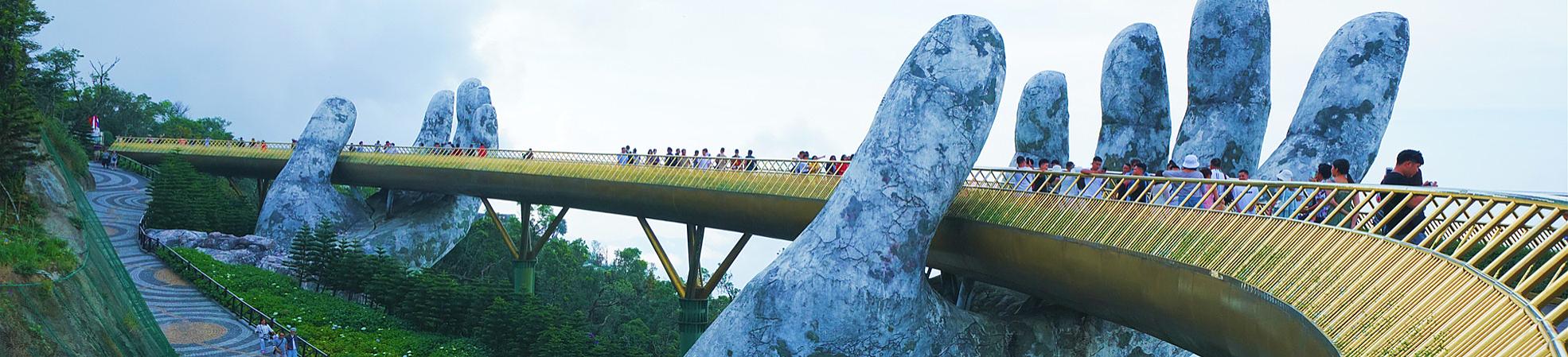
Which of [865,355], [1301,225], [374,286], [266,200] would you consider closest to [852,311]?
[865,355]

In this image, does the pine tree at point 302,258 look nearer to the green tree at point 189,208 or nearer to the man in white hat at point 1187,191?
the green tree at point 189,208

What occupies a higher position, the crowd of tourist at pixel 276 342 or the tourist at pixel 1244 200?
the tourist at pixel 1244 200

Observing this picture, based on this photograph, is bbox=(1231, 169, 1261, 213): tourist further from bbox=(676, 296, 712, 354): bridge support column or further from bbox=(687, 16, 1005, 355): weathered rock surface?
bbox=(676, 296, 712, 354): bridge support column

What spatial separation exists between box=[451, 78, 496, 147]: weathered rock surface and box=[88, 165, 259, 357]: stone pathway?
11418 mm

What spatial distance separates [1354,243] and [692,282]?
18834mm

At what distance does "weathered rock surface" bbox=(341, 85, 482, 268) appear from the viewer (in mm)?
39219

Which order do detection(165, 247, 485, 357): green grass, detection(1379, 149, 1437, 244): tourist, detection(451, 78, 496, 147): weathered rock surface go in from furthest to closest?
1. detection(451, 78, 496, 147): weathered rock surface
2. detection(165, 247, 485, 357): green grass
3. detection(1379, 149, 1437, 244): tourist

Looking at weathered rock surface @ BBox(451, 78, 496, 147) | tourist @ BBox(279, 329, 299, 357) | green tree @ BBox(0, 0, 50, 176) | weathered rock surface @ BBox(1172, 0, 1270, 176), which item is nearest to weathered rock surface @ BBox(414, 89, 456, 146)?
weathered rock surface @ BBox(451, 78, 496, 147)

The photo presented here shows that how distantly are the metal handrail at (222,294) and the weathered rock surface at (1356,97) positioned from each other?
2022 cm

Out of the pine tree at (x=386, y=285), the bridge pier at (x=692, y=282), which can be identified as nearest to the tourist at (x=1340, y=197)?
the bridge pier at (x=692, y=282)

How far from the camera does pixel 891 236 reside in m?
16.2

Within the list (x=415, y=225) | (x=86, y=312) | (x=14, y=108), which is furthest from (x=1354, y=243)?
(x=415, y=225)

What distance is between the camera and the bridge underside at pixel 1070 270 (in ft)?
35.6

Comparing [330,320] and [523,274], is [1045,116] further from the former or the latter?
[523,274]
